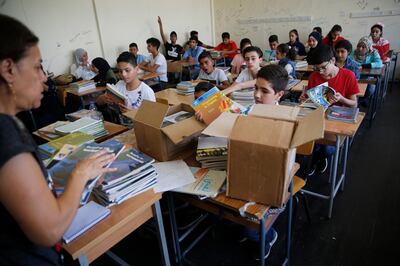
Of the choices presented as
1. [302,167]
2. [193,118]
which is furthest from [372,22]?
[193,118]

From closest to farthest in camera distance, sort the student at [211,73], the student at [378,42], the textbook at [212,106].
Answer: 1. the textbook at [212,106]
2. the student at [211,73]
3. the student at [378,42]

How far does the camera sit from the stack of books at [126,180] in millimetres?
1189

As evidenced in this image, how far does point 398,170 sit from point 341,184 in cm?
72

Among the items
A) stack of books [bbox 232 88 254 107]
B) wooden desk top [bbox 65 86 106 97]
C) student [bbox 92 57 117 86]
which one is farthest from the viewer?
student [bbox 92 57 117 86]

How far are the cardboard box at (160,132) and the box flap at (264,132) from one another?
1.34ft

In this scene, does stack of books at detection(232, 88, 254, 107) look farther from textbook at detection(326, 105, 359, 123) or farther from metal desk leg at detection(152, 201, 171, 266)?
metal desk leg at detection(152, 201, 171, 266)

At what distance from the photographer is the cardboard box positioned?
4.84 ft

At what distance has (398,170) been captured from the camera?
2.67m

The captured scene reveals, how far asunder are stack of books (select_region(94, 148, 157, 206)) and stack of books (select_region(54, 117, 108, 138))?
81cm

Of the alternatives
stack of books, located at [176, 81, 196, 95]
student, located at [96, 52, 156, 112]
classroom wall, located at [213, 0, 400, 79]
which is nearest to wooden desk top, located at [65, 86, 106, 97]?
stack of books, located at [176, 81, 196, 95]

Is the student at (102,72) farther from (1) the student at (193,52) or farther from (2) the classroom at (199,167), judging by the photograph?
(1) the student at (193,52)

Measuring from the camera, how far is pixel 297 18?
673 cm

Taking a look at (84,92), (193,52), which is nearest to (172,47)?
(193,52)

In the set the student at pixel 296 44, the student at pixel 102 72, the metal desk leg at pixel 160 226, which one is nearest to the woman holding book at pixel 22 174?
the metal desk leg at pixel 160 226
